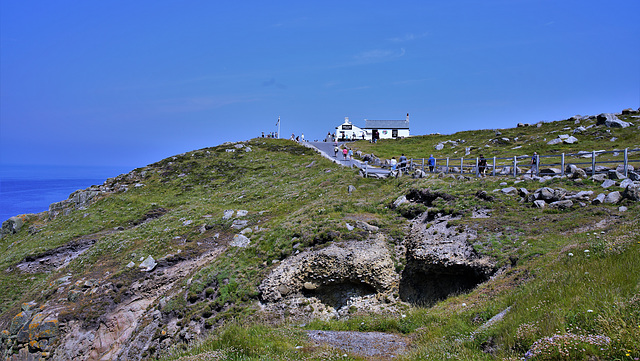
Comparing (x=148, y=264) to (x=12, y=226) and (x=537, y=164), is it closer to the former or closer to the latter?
(x=537, y=164)

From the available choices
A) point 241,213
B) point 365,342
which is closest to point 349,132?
point 241,213

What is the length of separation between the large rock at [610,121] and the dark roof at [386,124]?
5500cm

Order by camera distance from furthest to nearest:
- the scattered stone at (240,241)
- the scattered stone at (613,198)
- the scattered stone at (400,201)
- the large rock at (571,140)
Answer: the large rock at (571,140), the scattered stone at (400,201), the scattered stone at (240,241), the scattered stone at (613,198)

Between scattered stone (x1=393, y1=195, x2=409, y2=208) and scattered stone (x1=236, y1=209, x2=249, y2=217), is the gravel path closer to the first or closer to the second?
scattered stone (x1=393, y1=195, x2=409, y2=208)

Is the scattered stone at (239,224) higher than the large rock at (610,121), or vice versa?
the large rock at (610,121)

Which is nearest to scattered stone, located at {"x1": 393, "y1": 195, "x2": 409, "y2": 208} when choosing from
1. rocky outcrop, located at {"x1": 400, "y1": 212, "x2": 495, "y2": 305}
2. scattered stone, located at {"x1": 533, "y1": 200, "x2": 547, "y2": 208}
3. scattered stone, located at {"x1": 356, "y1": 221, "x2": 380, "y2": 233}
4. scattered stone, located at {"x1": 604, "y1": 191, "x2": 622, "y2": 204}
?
scattered stone, located at {"x1": 356, "y1": 221, "x2": 380, "y2": 233}

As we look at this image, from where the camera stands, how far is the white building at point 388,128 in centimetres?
10844

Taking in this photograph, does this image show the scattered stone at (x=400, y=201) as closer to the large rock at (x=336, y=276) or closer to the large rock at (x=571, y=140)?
the large rock at (x=336, y=276)

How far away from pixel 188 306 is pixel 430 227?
1388 centimetres

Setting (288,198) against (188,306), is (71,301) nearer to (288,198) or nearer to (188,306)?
(188,306)

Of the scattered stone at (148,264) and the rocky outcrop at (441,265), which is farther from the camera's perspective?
the scattered stone at (148,264)

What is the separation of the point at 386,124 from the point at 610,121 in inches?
2424

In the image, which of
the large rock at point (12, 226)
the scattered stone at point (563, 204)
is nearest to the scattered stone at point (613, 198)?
the scattered stone at point (563, 204)

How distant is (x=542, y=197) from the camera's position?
2064 cm
